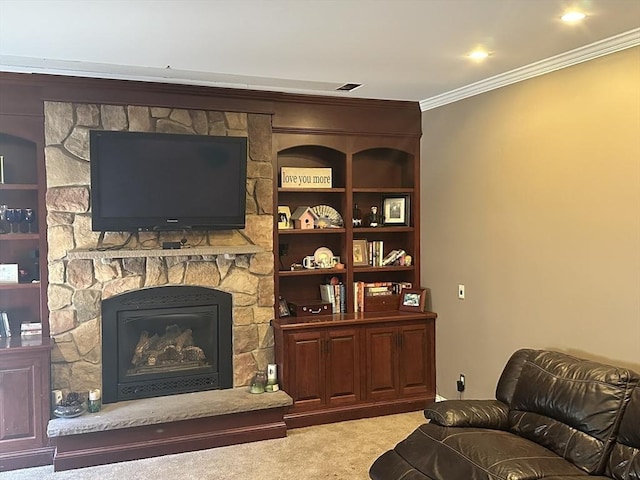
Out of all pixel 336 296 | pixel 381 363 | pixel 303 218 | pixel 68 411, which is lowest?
pixel 68 411

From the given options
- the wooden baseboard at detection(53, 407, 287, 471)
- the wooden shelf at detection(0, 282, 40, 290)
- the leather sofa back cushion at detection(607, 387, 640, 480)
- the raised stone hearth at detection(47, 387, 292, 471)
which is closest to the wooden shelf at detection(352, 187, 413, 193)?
the raised stone hearth at detection(47, 387, 292, 471)

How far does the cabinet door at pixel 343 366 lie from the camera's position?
498cm

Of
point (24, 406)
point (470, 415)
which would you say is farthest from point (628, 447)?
point (24, 406)

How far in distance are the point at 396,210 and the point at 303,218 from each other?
0.92 metres

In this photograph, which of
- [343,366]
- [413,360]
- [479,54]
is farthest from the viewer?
[413,360]

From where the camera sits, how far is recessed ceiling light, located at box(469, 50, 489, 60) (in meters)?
3.75

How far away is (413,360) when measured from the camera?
527 cm

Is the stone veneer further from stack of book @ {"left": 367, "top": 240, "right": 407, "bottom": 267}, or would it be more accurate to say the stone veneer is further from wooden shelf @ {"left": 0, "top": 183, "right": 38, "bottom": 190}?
stack of book @ {"left": 367, "top": 240, "right": 407, "bottom": 267}

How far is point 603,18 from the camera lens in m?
3.12

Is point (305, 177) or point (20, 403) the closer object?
point (20, 403)

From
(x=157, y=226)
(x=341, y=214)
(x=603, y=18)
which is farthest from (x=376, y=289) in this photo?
(x=603, y=18)

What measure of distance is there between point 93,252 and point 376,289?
2.38 metres

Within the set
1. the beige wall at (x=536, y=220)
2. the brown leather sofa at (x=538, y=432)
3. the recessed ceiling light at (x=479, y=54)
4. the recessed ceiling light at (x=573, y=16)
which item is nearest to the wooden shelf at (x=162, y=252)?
the beige wall at (x=536, y=220)

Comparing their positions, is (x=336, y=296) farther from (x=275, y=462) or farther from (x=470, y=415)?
(x=470, y=415)
